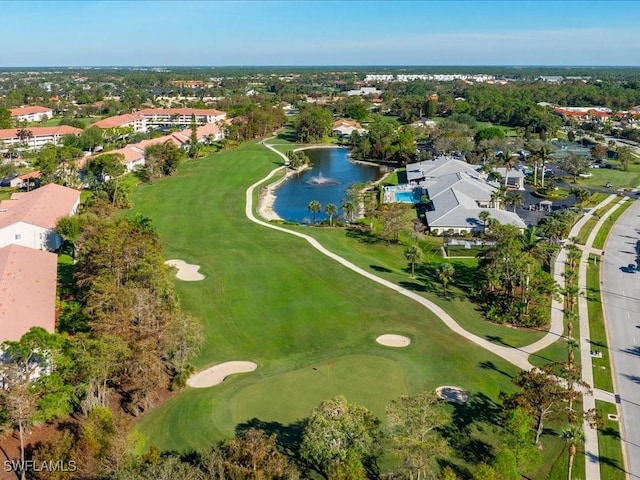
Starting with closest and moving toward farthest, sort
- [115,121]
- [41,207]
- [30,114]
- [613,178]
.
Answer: [41,207]
[613,178]
[115,121]
[30,114]

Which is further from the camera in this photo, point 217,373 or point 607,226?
point 607,226

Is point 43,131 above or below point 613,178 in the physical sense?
above

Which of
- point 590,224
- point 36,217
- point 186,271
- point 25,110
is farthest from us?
point 25,110

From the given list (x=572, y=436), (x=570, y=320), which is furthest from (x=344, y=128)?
(x=572, y=436)

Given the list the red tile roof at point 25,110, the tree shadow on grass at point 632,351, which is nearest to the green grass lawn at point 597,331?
the tree shadow on grass at point 632,351

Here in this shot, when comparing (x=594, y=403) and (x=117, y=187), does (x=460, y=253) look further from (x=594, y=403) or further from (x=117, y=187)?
(x=117, y=187)

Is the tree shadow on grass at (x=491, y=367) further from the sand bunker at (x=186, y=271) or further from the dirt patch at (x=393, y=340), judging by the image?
the sand bunker at (x=186, y=271)

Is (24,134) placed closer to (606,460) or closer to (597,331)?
(597,331)

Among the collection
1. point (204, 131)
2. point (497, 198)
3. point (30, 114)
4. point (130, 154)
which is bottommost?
point (497, 198)
